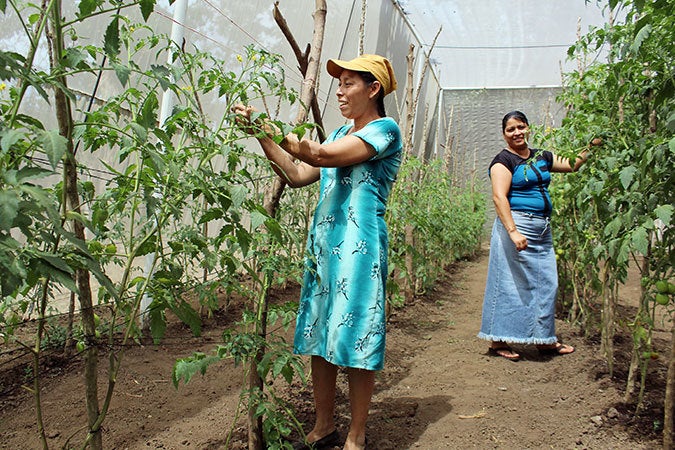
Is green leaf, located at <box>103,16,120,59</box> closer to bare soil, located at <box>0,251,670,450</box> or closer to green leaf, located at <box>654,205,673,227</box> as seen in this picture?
bare soil, located at <box>0,251,670,450</box>

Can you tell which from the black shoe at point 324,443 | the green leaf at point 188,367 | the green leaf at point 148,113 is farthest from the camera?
the black shoe at point 324,443

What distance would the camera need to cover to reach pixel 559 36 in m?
9.42

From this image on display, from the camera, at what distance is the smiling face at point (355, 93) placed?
73.9 inches

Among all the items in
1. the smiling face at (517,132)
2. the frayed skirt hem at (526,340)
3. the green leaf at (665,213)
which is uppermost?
the smiling face at (517,132)

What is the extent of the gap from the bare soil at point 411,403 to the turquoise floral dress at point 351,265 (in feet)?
1.27

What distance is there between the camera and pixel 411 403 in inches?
97.2

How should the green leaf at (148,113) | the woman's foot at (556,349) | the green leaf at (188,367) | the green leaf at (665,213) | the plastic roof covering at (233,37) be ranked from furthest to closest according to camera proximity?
1. the woman's foot at (556,349)
2. the plastic roof covering at (233,37)
3. the green leaf at (665,213)
4. the green leaf at (188,367)
5. the green leaf at (148,113)

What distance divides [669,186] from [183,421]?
191 cm

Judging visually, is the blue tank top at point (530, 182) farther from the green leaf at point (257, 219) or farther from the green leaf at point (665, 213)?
the green leaf at point (257, 219)

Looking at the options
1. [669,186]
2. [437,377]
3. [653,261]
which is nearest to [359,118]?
[669,186]

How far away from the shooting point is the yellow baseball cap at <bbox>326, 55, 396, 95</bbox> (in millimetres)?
1854

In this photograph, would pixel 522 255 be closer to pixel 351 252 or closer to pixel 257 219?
pixel 351 252

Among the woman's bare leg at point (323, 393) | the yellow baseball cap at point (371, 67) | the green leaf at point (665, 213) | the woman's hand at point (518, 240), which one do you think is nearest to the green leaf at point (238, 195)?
the yellow baseball cap at point (371, 67)

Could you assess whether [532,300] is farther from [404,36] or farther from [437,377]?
[404,36]
